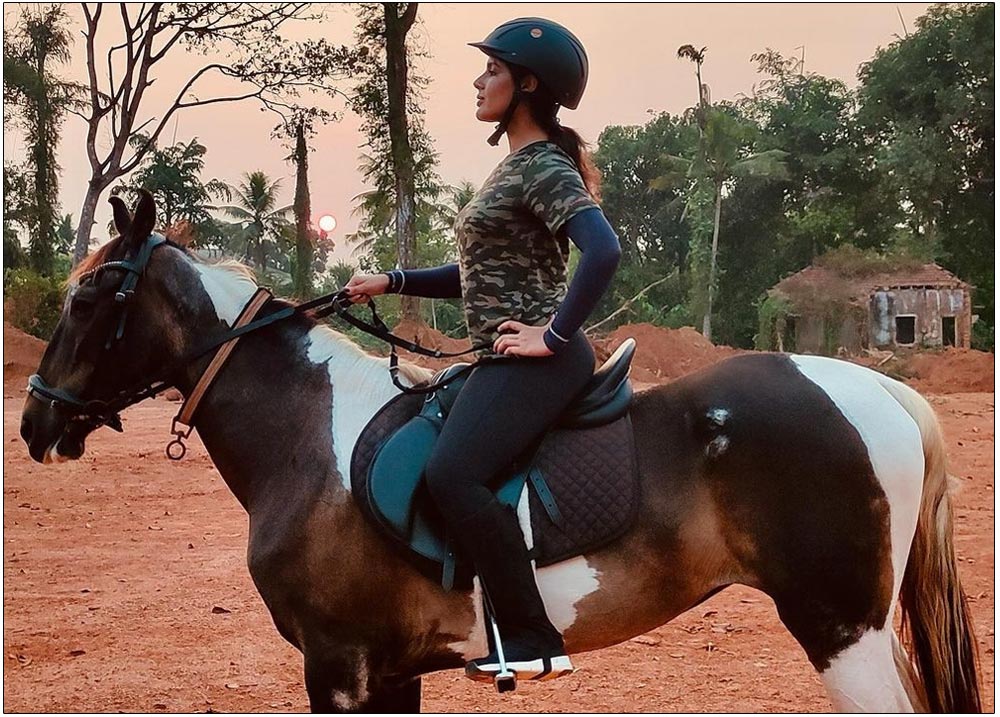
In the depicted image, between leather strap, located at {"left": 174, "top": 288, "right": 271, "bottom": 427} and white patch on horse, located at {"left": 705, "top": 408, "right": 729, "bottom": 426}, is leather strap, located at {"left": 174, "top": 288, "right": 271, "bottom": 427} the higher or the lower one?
the higher one

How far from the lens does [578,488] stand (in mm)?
2141

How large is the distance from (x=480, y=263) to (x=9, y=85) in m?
10.8

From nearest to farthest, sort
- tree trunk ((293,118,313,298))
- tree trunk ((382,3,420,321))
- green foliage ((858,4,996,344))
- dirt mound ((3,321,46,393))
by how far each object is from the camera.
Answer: tree trunk ((293,118,313,298)) → tree trunk ((382,3,420,321)) → dirt mound ((3,321,46,393)) → green foliage ((858,4,996,344))

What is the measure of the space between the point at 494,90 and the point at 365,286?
2.58 ft

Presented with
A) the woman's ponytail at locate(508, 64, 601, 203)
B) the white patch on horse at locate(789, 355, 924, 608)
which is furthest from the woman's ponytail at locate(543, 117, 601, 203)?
the white patch on horse at locate(789, 355, 924, 608)

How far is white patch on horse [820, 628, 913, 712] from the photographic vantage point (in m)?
2.03

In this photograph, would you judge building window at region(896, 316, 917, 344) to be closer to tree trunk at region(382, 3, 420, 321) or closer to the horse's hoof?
tree trunk at region(382, 3, 420, 321)

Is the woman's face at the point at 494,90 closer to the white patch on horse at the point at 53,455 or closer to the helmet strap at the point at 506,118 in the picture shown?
the helmet strap at the point at 506,118

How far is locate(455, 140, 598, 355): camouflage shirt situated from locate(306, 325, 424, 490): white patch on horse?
0.38 m

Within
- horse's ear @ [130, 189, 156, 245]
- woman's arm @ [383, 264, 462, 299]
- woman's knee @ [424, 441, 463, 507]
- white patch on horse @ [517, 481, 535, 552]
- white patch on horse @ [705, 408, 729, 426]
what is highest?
horse's ear @ [130, 189, 156, 245]

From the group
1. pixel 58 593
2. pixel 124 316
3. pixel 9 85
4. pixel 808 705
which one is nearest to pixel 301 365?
pixel 124 316

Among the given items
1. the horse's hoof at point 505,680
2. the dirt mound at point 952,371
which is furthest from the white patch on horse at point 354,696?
the dirt mound at point 952,371

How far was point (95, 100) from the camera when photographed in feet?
31.5

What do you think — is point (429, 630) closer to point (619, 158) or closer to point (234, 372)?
point (234, 372)
